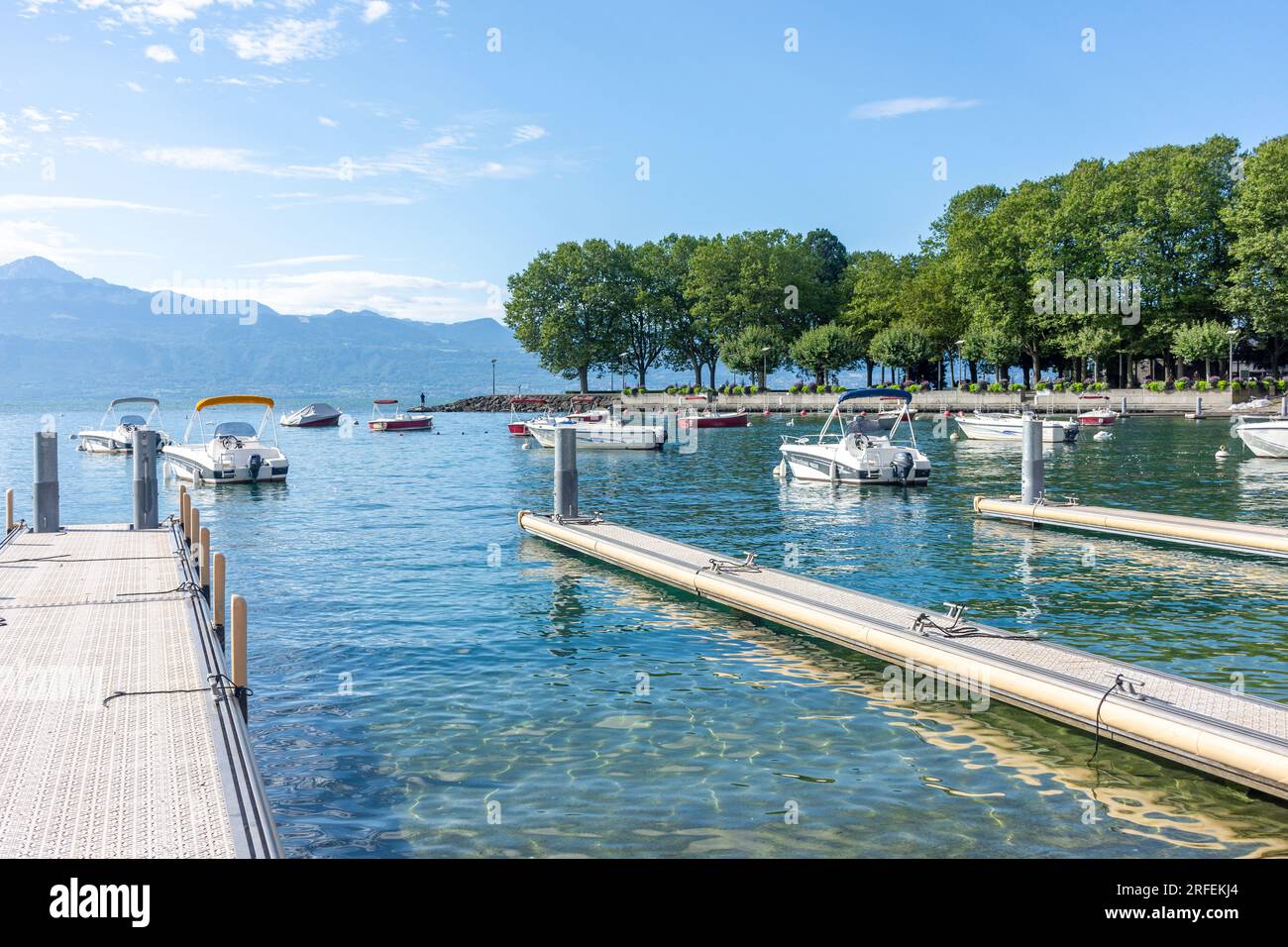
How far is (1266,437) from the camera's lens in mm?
47219

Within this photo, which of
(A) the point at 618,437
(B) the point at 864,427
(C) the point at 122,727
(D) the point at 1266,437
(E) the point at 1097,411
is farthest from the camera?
(E) the point at 1097,411

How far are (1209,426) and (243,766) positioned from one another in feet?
248

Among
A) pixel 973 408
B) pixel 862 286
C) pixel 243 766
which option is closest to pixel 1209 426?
pixel 973 408

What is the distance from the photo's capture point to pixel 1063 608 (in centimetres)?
1848

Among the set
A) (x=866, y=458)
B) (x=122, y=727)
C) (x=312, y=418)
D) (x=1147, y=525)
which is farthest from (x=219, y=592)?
(x=312, y=418)

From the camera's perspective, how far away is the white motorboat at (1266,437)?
153 feet

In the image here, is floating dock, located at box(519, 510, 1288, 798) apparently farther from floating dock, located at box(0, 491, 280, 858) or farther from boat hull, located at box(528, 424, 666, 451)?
boat hull, located at box(528, 424, 666, 451)

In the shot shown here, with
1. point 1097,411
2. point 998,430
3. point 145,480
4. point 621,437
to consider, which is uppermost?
point 1097,411

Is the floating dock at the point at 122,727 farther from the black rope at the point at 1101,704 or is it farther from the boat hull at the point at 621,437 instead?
the boat hull at the point at 621,437

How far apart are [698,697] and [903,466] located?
2631 cm

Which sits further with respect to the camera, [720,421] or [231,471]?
[720,421]

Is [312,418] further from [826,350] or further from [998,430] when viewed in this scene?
[998,430]

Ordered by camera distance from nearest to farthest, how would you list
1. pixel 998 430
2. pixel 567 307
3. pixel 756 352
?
pixel 998 430 < pixel 756 352 < pixel 567 307
